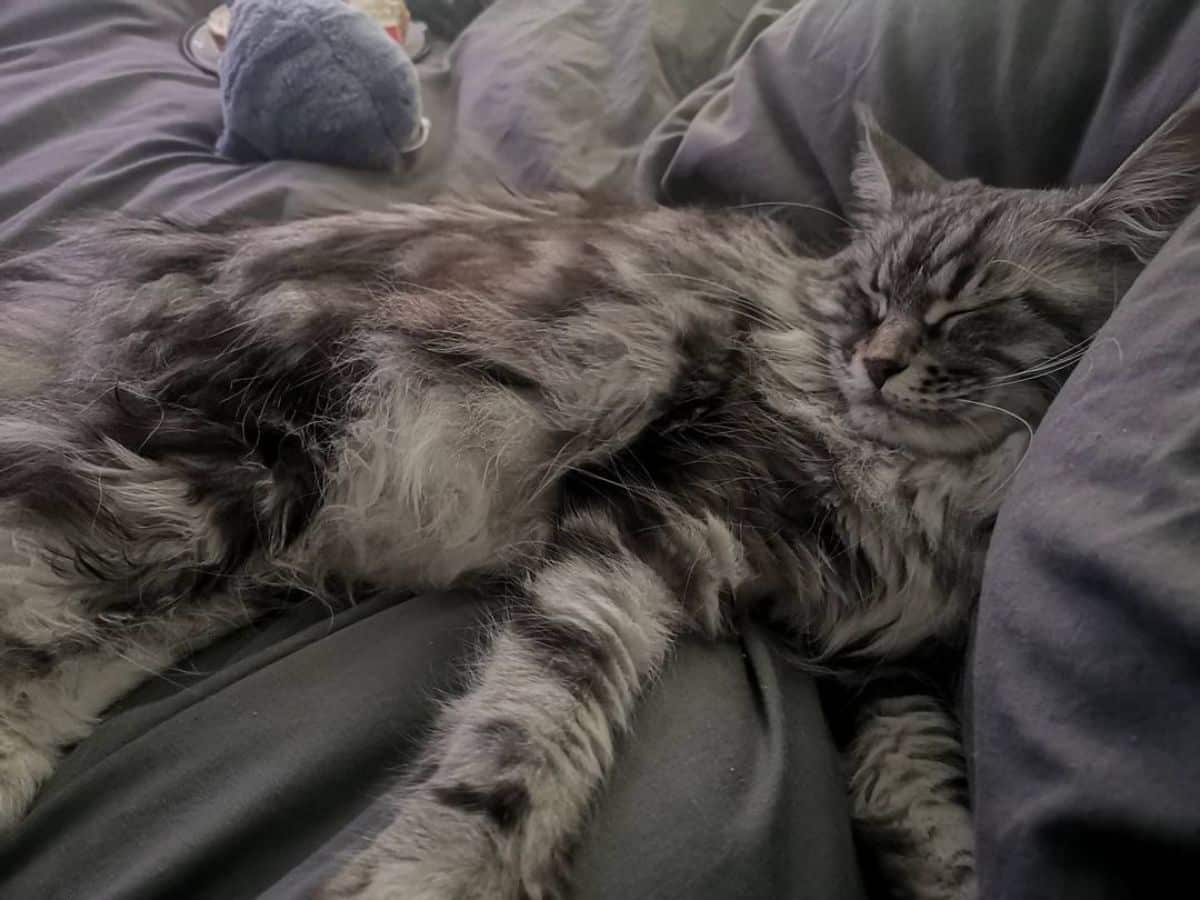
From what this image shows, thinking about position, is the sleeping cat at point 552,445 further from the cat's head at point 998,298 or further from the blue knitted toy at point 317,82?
the blue knitted toy at point 317,82

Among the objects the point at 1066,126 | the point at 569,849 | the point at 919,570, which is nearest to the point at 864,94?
the point at 1066,126

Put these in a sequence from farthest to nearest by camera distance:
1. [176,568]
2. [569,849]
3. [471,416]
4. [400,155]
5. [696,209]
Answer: [400,155] → [696,209] → [471,416] → [176,568] → [569,849]

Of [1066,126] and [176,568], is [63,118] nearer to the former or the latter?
[176,568]

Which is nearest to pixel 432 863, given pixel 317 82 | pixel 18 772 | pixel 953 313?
pixel 18 772

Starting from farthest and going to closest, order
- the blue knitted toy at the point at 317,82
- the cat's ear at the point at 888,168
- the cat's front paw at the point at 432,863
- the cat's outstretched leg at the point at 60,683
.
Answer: the blue knitted toy at the point at 317,82
the cat's ear at the point at 888,168
the cat's outstretched leg at the point at 60,683
the cat's front paw at the point at 432,863

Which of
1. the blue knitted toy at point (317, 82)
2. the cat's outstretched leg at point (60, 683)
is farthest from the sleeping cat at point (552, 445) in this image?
the blue knitted toy at point (317, 82)

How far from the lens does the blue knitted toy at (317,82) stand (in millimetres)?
1585

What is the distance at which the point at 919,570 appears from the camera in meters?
1.05

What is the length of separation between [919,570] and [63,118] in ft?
6.07

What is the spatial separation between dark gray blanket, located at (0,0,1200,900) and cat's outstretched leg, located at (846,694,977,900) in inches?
6.1

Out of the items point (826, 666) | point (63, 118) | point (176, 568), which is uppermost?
point (63, 118)

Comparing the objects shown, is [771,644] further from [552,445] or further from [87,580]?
[87,580]

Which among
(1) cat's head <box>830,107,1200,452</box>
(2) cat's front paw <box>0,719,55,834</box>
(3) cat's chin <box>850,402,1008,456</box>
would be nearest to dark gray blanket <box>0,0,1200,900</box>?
(2) cat's front paw <box>0,719,55,834</box>

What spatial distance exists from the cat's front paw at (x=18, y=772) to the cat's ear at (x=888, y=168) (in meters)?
1.27
